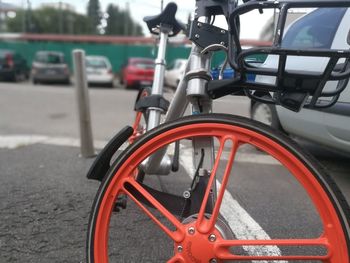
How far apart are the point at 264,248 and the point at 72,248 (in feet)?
3.72

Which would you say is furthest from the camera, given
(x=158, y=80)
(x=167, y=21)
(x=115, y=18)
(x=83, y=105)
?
(x=83, y=105)

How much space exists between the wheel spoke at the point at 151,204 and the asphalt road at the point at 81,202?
62 centimetres

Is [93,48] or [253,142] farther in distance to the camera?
[93,48]

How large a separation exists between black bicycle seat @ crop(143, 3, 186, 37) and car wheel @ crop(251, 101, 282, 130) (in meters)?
2.26

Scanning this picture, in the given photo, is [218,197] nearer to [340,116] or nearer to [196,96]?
[196,96]

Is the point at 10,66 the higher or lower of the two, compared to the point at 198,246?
lower

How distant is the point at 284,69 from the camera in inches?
62.9

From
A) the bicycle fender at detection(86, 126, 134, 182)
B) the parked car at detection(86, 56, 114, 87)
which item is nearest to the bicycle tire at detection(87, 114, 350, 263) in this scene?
the bicycle fender at detection(86, 126, 134, 182)

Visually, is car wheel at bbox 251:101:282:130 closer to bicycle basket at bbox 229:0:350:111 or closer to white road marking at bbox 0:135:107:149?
white road marking at bbox 0:135:107:149

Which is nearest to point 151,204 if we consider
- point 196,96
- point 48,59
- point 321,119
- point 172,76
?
point 196,96

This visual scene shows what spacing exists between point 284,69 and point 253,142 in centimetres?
28

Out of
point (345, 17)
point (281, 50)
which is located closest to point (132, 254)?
point (281, 50)

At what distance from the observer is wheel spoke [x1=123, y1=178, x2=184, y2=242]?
1.73 m

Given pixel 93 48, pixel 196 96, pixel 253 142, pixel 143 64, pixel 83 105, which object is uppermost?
pixel 196 96
